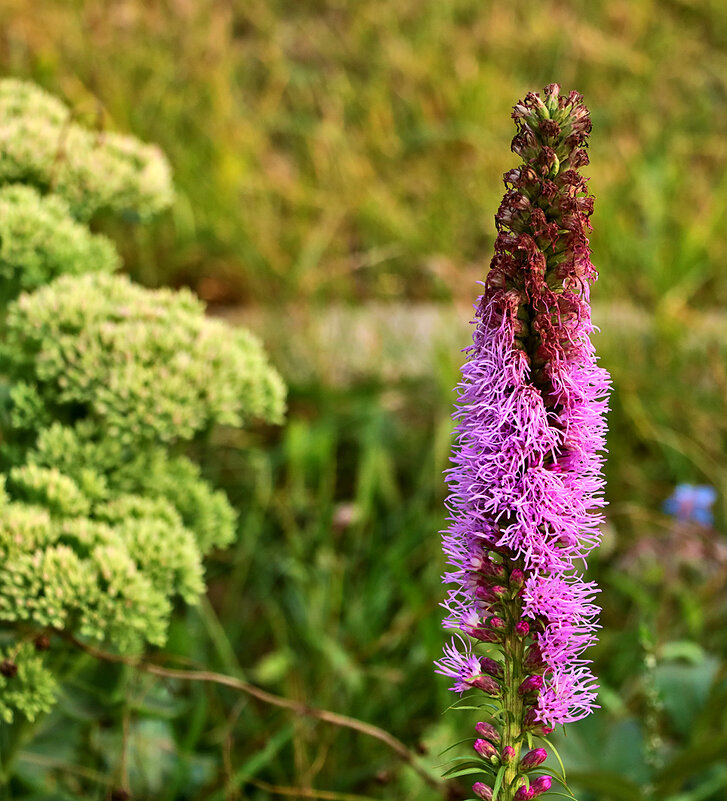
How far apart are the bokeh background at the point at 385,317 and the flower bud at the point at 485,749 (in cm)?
87

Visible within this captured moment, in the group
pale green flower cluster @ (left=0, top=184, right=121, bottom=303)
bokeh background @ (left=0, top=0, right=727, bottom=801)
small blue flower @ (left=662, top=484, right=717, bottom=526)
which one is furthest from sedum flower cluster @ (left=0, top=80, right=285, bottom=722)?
small blue flower @ (left=662, top=484, right=717, bottom=526)

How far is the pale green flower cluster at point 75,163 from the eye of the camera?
2.98m

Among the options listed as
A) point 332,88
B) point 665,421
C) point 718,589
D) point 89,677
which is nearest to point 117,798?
point 89,677

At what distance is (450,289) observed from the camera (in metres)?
4.96

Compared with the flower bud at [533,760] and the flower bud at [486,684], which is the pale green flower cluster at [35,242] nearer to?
the flower bud at [486,684]

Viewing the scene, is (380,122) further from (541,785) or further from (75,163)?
(541,785)

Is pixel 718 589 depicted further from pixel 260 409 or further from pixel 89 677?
pixel 89 677

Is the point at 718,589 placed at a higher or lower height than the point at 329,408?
lower

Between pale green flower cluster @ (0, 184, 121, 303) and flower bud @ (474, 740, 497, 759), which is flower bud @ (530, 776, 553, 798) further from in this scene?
pale green flower cluster @ (0, 184, 121, 303)

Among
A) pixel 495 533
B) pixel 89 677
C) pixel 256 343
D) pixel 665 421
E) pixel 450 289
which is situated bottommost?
pixel 89 677

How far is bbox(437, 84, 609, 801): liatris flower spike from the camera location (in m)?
1.32

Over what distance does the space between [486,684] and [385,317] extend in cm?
382

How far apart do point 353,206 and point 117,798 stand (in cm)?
423

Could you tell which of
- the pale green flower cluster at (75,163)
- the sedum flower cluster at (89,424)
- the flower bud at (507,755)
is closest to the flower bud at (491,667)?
the flower bud at (507,755)
